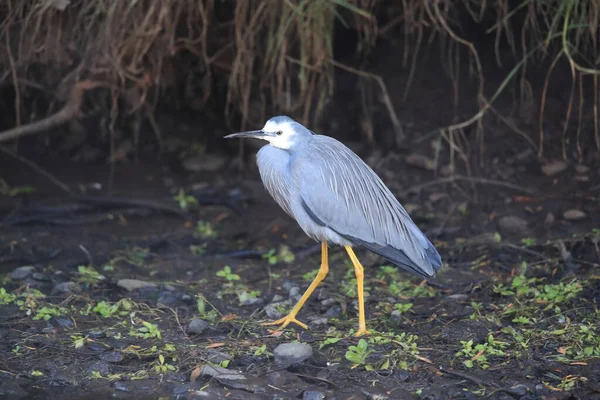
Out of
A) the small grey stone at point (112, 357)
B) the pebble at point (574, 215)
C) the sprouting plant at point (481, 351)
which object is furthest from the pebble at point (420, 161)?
the small grey stone at point (112, 357)

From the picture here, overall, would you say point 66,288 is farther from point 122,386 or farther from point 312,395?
point 312,395

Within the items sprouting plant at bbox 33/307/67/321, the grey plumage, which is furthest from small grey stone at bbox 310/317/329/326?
sprouting plant at bbox 33/307/67/321

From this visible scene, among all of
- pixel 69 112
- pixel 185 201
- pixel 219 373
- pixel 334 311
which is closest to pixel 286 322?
pixel 334 311

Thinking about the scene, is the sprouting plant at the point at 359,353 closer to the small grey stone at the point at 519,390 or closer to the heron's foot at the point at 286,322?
the heron's foot at the point at 286,322

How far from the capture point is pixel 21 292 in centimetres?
455

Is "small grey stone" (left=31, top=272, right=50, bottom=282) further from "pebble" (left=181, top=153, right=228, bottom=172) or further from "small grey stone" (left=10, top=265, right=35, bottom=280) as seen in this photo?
"pebble" (left=181, top=153, right=228, bottom=172)

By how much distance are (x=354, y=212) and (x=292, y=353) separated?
88 cm

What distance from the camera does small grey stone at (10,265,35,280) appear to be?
4777mm

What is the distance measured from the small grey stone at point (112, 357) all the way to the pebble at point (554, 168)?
324 cm

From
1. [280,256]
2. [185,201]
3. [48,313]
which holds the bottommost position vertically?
[48,313]

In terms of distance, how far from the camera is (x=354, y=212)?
4.36 m

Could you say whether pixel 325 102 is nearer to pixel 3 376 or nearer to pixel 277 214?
pixel 277 214

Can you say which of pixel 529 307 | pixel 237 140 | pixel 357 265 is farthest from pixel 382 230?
pixel 237 140

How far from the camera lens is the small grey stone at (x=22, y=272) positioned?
4.78 m
